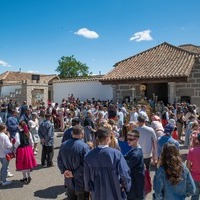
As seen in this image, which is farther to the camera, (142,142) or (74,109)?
(74,109)

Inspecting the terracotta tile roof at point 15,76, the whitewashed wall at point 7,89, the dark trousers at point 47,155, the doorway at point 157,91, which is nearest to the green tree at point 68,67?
the terracotta tile roof at point 15,76

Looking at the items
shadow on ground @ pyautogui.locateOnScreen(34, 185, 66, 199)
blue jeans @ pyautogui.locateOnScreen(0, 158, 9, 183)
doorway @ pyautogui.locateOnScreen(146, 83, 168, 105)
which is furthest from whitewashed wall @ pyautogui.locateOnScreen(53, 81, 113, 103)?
shadow on ground @ pyautogui.locateOnScreen(34, 185, 66, 199)

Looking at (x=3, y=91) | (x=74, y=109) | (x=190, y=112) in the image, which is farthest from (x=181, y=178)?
(x=3, y=91)

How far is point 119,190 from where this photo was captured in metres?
3.92

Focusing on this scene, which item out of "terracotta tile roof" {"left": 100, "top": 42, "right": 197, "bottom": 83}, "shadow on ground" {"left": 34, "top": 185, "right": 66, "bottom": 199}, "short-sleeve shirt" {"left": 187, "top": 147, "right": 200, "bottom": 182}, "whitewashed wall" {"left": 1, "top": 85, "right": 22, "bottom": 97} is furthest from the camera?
"whitewashed wall" {"left": 1, "top": 85, "right": 22, "bottom": 97}

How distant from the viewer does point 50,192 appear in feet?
21.4

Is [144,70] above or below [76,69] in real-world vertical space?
below

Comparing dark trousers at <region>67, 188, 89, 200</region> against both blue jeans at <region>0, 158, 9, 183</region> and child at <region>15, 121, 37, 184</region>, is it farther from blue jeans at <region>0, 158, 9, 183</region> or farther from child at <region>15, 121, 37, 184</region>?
blue jeans at <region>0, 158, 9, 183</region>

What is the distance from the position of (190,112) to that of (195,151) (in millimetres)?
7037

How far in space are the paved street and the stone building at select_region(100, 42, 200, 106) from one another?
10.7 m

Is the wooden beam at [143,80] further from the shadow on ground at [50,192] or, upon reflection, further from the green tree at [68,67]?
the green tree at [68,67]

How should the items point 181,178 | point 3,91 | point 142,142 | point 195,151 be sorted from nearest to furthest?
point 181,178, point 195,151, point 142,142, point 3,91

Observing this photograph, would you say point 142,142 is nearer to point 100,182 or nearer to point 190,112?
point 100,182

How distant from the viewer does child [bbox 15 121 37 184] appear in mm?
6977
